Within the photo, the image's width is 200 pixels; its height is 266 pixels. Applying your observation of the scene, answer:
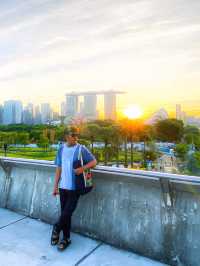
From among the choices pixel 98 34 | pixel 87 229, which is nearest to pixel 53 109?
pixel 98 34

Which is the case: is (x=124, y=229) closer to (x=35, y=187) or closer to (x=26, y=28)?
(x=35, y=187)

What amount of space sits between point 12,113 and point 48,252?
123 meters

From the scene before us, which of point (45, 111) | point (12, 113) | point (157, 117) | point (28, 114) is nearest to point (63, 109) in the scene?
Result: point (45, 111)

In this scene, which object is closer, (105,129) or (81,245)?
(81,245)

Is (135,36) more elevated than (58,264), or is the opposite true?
(135,36)

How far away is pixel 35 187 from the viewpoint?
4.33 metres

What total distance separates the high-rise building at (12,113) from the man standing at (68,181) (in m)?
121

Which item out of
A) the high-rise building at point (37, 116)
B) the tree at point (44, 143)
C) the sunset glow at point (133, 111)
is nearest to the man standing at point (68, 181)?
the sunset glow at point (133, 111)

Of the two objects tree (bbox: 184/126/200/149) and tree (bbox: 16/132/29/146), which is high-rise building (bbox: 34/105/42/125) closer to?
tree (bbox: 16/132/29/146)

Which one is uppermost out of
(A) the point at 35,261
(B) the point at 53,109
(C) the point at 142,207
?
(B) the point at 53,109

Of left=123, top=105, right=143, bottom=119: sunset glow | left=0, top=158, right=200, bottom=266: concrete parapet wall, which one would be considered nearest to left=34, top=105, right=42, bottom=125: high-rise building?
left=123, top=105, right=143, bottom=119: sunset glow

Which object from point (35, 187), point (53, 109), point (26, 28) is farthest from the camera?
point (53, 109)

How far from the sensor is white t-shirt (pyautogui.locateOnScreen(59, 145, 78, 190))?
10.8 ft

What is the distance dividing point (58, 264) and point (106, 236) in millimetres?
739
